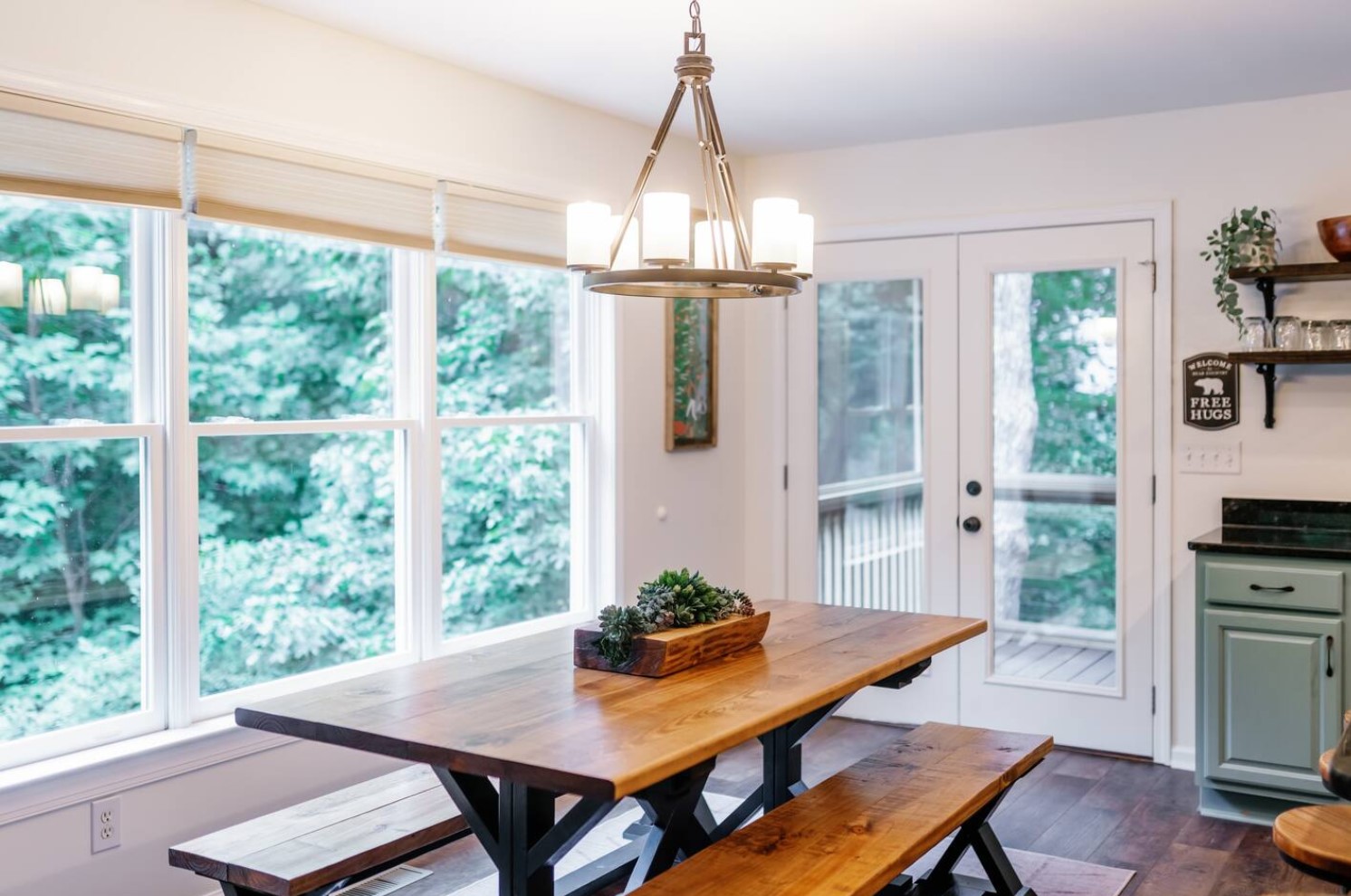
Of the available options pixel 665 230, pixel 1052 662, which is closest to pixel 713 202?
pixel 665 230

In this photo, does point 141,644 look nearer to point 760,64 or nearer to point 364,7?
point 364,7

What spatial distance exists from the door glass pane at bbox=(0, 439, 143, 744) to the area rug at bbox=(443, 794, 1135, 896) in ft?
3.61

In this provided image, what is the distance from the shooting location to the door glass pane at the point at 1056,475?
4.67 metres

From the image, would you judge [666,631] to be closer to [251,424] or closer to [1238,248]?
[251,424]

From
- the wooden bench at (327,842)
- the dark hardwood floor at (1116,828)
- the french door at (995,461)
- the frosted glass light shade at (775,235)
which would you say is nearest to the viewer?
the wooden bench at (327,842)

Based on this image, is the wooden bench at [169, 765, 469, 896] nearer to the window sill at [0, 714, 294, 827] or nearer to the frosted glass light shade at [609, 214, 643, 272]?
the window sill at [0, 714, 294, 827]

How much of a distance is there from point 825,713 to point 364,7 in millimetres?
2277

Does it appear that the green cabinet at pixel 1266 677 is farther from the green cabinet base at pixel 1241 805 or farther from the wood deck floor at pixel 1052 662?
the wood deck floor at pixel 1052 662

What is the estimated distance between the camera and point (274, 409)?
3500 mm

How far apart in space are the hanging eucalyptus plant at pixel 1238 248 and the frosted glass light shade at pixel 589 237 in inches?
101

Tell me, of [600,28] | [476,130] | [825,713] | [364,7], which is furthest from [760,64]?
[825,713]

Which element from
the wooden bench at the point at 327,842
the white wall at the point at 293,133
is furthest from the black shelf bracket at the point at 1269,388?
the wooden bench at the point at 327,842

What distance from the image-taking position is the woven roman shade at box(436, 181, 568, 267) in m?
3.87

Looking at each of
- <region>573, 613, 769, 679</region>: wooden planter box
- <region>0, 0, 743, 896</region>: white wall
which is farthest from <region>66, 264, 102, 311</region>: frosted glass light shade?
<region>573, 613, 769, 679</region>: wooden planter box
